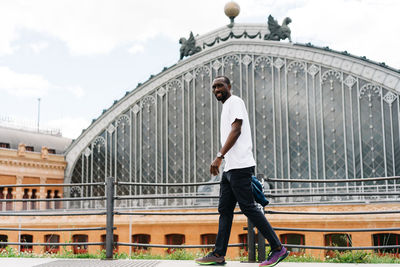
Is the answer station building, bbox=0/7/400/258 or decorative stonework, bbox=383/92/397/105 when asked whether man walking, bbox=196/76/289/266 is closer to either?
station building, bbox=0/7/400/258

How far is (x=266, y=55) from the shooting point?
29203 mm

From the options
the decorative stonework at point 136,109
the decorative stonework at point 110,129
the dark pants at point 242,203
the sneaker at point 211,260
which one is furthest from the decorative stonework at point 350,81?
the sneaker at point 211,260

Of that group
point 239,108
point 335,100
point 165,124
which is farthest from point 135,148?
point 239,108

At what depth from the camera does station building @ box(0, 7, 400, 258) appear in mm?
21828

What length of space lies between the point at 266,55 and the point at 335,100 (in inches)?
Result: 217

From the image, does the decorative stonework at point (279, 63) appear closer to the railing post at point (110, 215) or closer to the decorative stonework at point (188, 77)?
the decorative stonework at point (188, 77)

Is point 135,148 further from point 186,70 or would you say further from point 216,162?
point 216,162

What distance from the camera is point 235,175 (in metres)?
5.28

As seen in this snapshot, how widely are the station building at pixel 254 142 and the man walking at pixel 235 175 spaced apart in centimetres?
1423

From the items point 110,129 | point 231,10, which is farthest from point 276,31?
→ point 110,129

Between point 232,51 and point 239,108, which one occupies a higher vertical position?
point 232,51

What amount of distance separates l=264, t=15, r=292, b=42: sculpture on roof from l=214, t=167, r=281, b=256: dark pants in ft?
86.2

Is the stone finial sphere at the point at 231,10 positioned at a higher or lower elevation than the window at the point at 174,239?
higher

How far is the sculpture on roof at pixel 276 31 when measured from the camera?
30.6 metres
